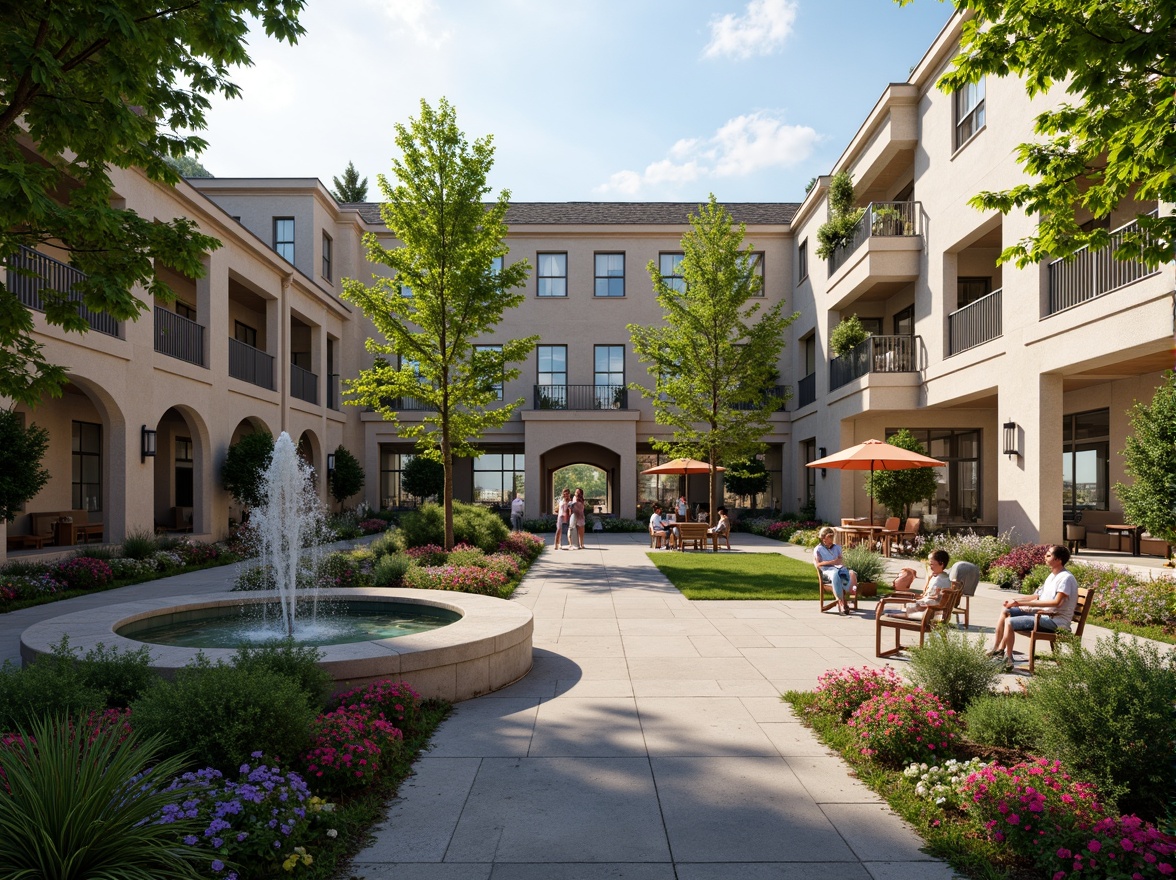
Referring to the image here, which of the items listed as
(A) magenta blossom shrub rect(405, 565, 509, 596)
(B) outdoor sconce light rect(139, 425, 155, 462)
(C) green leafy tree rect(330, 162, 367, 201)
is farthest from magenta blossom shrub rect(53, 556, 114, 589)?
(C) green leafy tree rect(330, 162, 367, 201)

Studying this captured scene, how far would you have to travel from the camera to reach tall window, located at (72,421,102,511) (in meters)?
18.8

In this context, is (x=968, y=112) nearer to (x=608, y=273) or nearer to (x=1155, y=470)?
(x=1155, y=470)

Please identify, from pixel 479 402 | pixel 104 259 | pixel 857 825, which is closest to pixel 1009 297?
pixel 479 402

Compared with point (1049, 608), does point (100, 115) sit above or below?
above

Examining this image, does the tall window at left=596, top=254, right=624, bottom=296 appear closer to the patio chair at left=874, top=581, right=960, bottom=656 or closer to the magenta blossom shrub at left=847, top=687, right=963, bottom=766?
the patio chair at left=874, top=581, right=960, bottom=656

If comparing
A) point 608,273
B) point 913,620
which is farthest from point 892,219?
point 913,620

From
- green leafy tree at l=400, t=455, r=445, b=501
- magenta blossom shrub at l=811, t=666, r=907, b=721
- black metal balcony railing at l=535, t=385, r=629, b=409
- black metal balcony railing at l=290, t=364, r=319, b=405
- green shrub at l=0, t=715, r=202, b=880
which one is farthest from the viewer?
black metal balcony railing at l=535, t=385, r=629, b=409

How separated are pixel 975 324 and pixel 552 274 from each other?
60.8 feet

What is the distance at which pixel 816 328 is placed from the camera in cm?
2720

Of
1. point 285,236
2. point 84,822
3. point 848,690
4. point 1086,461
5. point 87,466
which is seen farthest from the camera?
point 285,236

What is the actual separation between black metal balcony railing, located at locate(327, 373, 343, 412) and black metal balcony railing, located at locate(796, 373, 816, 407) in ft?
59.9

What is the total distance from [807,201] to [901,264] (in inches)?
342

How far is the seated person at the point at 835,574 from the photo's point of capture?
10992 mm

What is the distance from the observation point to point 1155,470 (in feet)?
33.7
